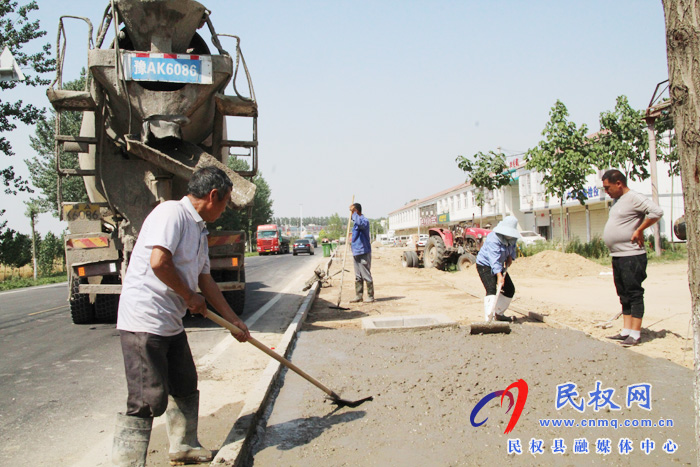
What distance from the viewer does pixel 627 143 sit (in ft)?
72.0

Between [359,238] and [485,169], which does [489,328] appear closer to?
[359,238]

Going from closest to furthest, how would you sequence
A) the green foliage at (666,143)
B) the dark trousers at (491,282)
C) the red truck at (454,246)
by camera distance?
the dark trousers at (491,282), the red truck at (454,246), the green foliage at (666,143)

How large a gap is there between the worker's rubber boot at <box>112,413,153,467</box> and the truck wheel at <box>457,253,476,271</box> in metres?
14.7

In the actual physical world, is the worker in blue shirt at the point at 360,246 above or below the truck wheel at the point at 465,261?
above

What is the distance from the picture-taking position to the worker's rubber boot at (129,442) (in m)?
2.79

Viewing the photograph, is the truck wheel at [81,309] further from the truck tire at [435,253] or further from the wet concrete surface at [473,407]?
the truck tire at [435,253]

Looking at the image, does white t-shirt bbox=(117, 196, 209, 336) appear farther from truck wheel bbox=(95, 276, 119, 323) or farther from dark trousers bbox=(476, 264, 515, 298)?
truck wheel bbox=(95, 276, 119, 323)

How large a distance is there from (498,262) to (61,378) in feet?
17.0

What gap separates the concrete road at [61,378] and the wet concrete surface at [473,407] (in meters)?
1.36

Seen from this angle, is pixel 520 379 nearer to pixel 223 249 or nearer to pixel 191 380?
pixel 191 380

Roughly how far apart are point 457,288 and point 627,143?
14.2 meters

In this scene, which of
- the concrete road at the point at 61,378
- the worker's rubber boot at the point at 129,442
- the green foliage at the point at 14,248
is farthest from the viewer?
the green foliage at the point at 14,248

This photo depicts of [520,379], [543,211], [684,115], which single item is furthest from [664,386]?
[543,211]

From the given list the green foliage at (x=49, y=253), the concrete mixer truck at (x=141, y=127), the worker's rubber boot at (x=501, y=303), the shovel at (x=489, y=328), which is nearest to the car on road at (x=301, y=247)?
the green foliage at (x=49, y=253)
